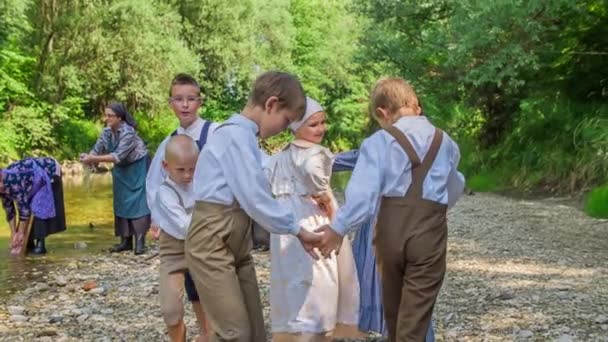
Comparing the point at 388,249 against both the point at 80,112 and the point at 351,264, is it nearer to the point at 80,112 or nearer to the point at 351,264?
the point at 351,264

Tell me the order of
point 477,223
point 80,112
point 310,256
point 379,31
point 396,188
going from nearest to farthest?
point 396,188, point 310,256, point 477,223, point 379,31, point 80,112

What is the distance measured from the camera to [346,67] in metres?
43.3

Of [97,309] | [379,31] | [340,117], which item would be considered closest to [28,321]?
Result: [97,309]

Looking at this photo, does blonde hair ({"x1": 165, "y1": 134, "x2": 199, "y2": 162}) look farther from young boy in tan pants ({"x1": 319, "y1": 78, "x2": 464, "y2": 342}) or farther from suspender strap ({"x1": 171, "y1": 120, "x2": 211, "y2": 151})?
young boy in tan pants ({"x1": 319, "y1": 78, "x2": 464, "y2": 342})

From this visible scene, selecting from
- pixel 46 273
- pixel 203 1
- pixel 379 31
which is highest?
pixel 203 1

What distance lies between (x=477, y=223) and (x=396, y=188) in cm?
803

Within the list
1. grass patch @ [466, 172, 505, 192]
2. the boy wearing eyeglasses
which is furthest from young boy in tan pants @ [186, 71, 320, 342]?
grass patch @ [466, 172, 505, 192]

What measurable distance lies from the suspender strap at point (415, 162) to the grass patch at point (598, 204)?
8423 mm

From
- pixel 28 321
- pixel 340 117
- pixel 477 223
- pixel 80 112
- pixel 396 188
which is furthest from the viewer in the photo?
pixel 340 117

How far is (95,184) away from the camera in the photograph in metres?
21.1

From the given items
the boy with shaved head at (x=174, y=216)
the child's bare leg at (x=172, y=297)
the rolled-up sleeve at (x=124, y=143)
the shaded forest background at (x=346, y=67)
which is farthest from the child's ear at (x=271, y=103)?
the shaded forest background at (x=346, y=67)

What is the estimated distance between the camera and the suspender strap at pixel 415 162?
3.43 metres

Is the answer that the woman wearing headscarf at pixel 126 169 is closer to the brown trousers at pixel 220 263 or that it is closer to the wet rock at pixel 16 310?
the wet rock at pixel 16 310

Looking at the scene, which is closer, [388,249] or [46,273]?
[388,249]
